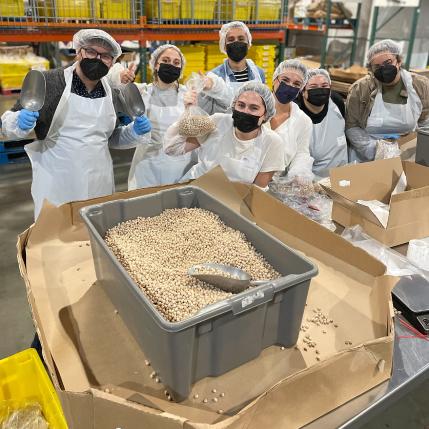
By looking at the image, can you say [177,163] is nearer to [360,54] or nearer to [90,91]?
[90,91]

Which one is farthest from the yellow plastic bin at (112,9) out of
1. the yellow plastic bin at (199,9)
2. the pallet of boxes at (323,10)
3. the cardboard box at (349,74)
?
the pallet of boxes at (323,10)

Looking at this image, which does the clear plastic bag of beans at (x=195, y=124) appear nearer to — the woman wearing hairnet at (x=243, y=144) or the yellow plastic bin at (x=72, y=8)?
the woman wearing hairnet at (x=243, y=144)

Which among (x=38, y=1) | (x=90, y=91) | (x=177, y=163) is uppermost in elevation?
(x=38, y=1)

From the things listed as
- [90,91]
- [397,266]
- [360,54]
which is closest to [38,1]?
[90,91]

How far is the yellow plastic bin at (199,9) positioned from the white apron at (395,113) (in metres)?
2.03

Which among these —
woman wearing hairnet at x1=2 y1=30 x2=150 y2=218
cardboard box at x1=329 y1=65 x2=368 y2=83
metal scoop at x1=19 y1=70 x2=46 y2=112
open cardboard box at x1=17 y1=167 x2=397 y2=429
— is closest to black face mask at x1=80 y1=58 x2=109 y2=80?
woman wearing hairnet at x1=2 y1=30 x2=150 y2=218

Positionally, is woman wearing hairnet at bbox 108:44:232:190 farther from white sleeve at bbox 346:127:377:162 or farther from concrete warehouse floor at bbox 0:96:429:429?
concrete warehouse floor at bbox 0:96:429:429

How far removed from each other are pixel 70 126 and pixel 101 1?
6.09ft

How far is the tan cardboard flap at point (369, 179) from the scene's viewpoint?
148cm

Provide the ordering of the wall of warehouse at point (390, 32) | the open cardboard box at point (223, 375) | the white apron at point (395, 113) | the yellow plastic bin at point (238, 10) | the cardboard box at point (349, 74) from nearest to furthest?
the open cardboard box at point (223, 375) < the white apron at point (395, 113) < the yellow plastic bin at point (238, 10) < the cardboard box at point (349, 74) < the wall of warehouse at point (390, 32)

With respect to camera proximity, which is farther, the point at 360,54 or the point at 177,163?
the point at 360,54

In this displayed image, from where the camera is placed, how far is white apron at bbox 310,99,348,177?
234 centimetres

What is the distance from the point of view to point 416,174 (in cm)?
158

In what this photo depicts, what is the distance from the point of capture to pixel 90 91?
1.91m
